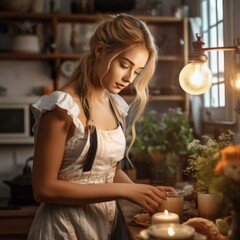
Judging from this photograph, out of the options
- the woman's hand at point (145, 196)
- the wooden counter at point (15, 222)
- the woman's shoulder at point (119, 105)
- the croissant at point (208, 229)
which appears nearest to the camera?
the croissant at point (208, 229)

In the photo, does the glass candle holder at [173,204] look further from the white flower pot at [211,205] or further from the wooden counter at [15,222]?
the wooden counter at [15,222]

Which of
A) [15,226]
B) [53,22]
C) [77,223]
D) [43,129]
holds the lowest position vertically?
[15,226]

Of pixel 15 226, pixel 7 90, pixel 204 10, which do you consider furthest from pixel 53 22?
pixel 15 226

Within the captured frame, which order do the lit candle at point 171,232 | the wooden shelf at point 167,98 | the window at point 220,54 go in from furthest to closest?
the wooden shelf at point 167,98 → the window at point 220,54 → the lit candle at point 171,232

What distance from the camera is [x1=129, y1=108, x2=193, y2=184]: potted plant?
2.79 meters

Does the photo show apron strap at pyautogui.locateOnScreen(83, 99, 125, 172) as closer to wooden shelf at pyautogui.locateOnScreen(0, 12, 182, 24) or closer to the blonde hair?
the blonde hair

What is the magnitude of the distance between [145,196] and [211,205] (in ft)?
0.67

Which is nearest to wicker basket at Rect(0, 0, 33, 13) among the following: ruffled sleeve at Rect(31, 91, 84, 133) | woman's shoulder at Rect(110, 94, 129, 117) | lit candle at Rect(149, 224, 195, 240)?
woman's shoulder at Rect(110, 94, 129, 117)

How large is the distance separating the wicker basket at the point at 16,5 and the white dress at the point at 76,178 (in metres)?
2.08

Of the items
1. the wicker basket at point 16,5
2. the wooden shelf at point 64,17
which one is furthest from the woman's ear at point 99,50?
the wicker basket at point 16,5

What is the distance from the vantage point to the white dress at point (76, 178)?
4.55 feet

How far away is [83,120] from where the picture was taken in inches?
56.9

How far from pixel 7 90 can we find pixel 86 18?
2.79 ft

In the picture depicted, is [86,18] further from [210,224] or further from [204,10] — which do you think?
[210,224]
